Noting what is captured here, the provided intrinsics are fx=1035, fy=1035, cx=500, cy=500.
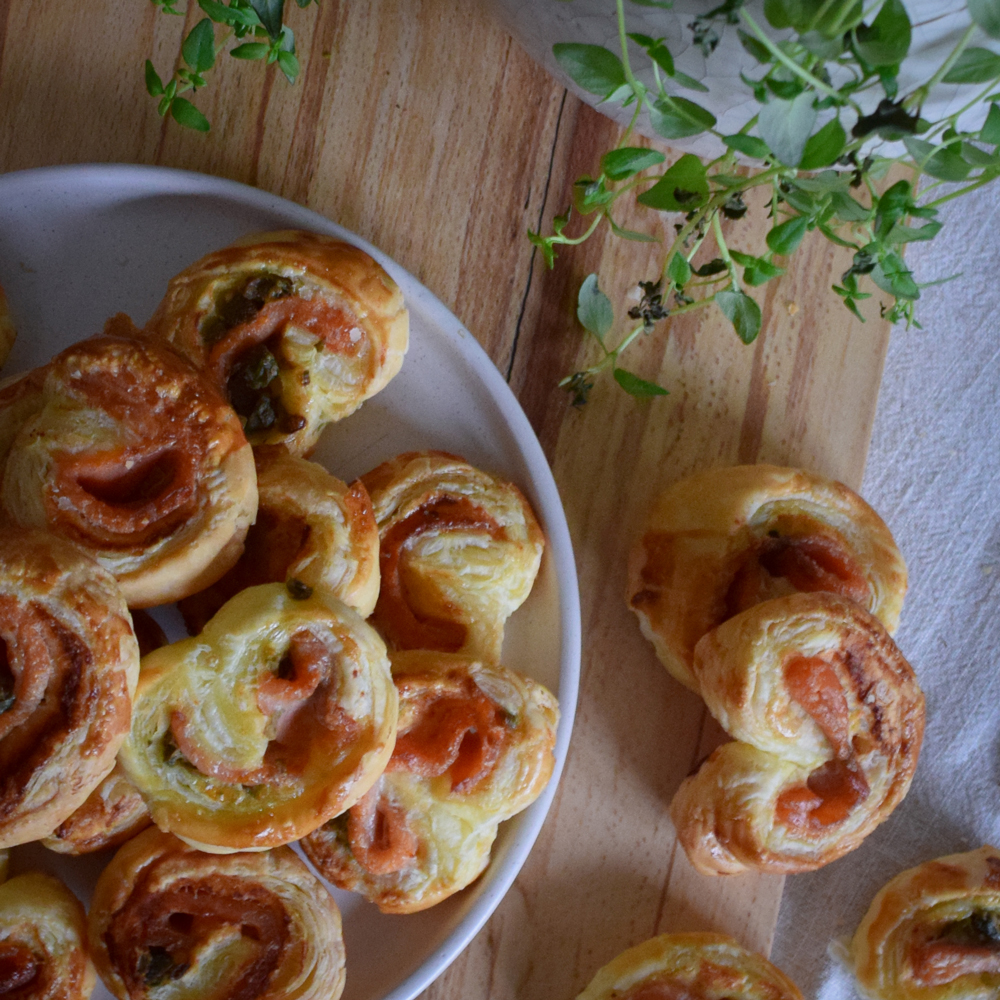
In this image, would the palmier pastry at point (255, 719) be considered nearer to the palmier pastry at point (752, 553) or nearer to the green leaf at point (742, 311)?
the palmier pastry at point (752, 553)

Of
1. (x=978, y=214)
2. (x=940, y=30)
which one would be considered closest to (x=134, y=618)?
(x=940, y=30)

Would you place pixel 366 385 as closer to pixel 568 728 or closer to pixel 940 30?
pixel 568 728

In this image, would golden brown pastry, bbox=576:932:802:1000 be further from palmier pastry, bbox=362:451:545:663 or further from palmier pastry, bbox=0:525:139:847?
palmier pastry, bbox=0:525:139:847

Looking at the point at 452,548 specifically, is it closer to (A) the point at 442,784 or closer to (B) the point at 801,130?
(A) the point at 442,784

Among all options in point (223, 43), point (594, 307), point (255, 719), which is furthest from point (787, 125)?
point (255, 719)

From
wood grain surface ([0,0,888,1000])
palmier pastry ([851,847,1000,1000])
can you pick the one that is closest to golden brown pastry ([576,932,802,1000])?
wood grain surface ([0,0,888,1000])

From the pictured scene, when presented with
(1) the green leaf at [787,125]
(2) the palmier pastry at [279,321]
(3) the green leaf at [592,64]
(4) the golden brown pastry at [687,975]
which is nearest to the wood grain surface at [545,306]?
(4) the golden brown pastry at [687,975]

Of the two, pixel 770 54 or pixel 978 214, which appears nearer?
pixel 770 54
